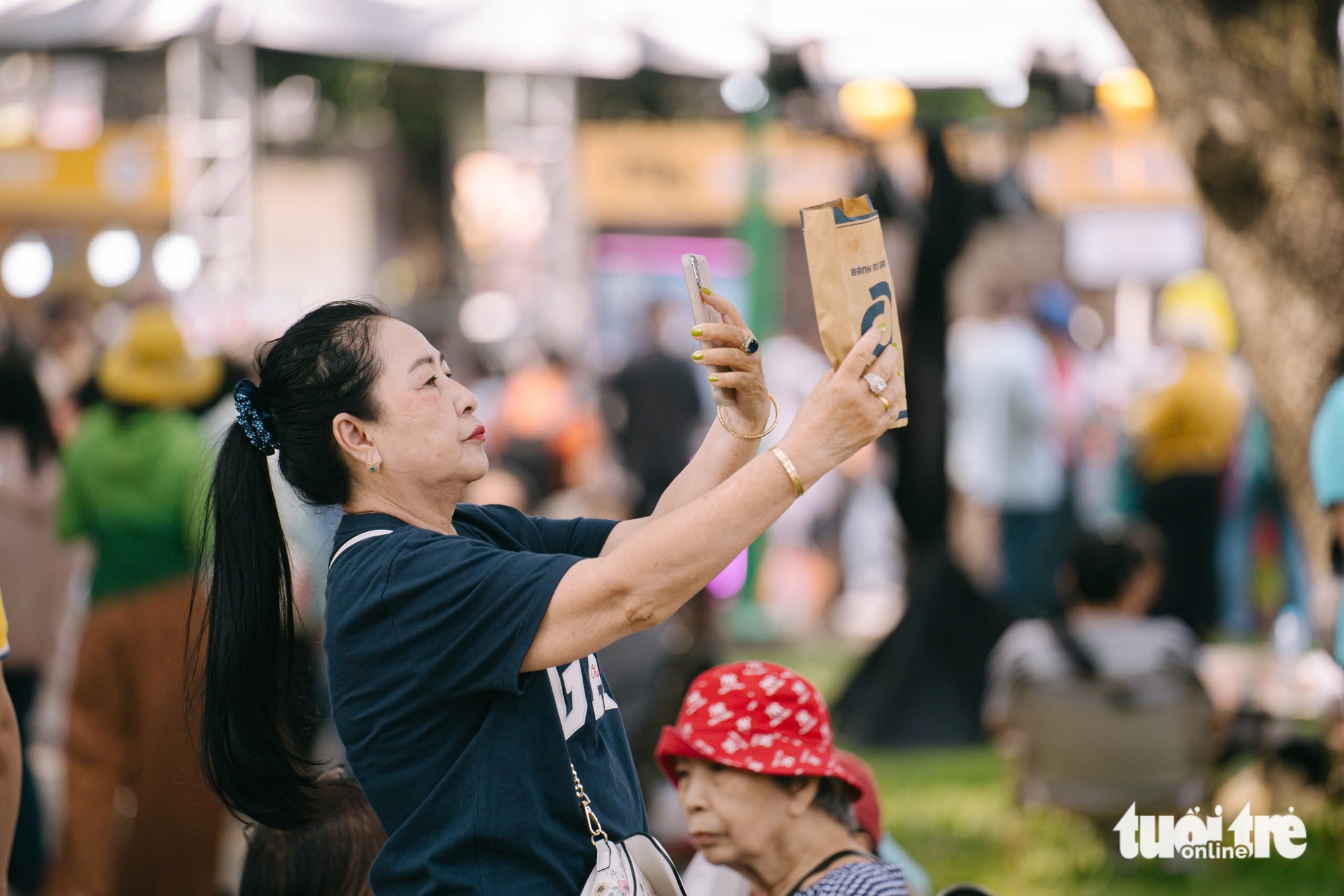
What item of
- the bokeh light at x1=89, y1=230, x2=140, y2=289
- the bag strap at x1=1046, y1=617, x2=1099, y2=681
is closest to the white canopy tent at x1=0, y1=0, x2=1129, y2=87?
the bokeh light at x1=89, y1=230, x2=140, y2=289

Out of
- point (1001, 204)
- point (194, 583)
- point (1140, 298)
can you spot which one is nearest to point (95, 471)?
point (194, 583)

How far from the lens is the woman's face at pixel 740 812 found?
2641 mm

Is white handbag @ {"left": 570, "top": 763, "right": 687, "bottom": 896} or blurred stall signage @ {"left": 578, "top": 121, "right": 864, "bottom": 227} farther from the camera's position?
blurred stall signage @ {"left": 578, "top": 121, "right": 864, "bottom": 227}

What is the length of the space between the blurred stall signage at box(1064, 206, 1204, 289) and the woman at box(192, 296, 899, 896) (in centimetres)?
1306

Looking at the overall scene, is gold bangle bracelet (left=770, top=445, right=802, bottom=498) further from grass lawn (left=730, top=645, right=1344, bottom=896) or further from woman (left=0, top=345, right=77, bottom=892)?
woman (left=0, top=345, right=77, bottom=892)

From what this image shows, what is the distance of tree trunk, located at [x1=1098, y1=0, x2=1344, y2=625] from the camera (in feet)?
15.8

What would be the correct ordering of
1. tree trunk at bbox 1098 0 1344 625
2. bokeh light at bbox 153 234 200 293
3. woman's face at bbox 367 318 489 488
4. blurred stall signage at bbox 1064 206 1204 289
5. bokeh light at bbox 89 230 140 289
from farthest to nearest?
blurred stall signage at bbox 1064 206 1204 289 < bokeh light at bbox 89 230 140 289 < bokeh light at bbox 153 234 200 293 < tree trunk at bbox 1098 0 1344 625 < woman's face at bbox 367 318 489 488

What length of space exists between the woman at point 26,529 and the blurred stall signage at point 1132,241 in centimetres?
1142

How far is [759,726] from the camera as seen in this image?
2646 mm

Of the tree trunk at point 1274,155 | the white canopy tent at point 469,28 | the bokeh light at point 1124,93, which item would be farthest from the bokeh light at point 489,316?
the tree trunk at point 1274,155

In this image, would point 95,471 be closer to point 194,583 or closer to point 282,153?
point 194,583

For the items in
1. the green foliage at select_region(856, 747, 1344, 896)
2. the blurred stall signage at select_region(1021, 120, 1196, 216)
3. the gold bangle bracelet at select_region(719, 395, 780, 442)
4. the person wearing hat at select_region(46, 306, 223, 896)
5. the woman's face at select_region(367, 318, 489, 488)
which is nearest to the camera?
the woman's face at select_region(367, 318, 489, 488)

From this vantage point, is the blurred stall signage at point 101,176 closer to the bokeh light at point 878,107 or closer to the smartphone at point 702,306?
the bokeh light at point 878,107

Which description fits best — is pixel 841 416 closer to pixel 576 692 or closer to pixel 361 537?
pixel 576 692
